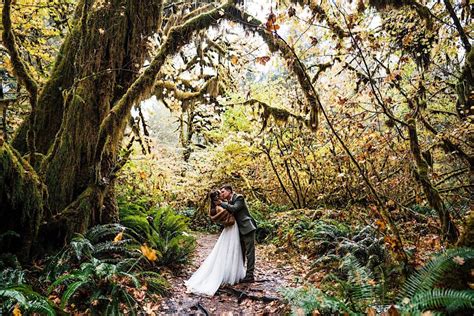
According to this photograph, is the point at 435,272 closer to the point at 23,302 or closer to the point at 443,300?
the point at 443,300

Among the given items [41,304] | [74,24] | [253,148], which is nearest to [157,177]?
[253,148]

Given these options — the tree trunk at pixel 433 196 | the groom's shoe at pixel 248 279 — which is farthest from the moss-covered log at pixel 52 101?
the tree trunk at pixel 433 196

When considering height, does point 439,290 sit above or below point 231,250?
below

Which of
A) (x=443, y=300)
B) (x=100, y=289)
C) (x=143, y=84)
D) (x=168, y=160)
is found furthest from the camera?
(x=168, y=160)

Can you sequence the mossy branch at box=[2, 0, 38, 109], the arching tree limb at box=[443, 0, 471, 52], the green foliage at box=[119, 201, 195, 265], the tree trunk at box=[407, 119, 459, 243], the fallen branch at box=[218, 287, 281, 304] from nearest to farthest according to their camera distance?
1. the tree trunk at box=[407, 119, 459, 243]
2. the mossy branch at box=[2, 0, 38, 109]
3. the fallen branch at box=[218, 287, 281, 304]
4. the arching tree limb at box=[443, 0, 471, 52]
5. the green foliage at box=[119, 201, 195, 265]

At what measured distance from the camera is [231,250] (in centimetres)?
649

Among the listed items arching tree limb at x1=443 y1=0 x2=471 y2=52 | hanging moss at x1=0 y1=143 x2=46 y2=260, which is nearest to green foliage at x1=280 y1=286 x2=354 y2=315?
hanging moss at x1=0 y1=143 x2=46 y2=260

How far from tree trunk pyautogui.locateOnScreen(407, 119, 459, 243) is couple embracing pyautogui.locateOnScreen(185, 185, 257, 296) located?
308 cm

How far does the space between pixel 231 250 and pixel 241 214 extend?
72 cm

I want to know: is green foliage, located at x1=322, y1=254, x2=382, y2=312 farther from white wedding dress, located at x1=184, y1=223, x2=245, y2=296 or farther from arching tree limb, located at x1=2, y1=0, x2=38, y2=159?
arching tree limb, located at x1=2, y1=0, x2=38, y2=159

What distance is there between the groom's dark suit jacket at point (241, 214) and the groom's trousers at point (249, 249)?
0.42 ft

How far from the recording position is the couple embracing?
20.6ft

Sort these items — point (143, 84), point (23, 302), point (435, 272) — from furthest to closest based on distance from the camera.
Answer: point (143, 84) < point (435, 272) < point (23, 302)

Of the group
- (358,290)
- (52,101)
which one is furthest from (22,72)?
(358,290)
